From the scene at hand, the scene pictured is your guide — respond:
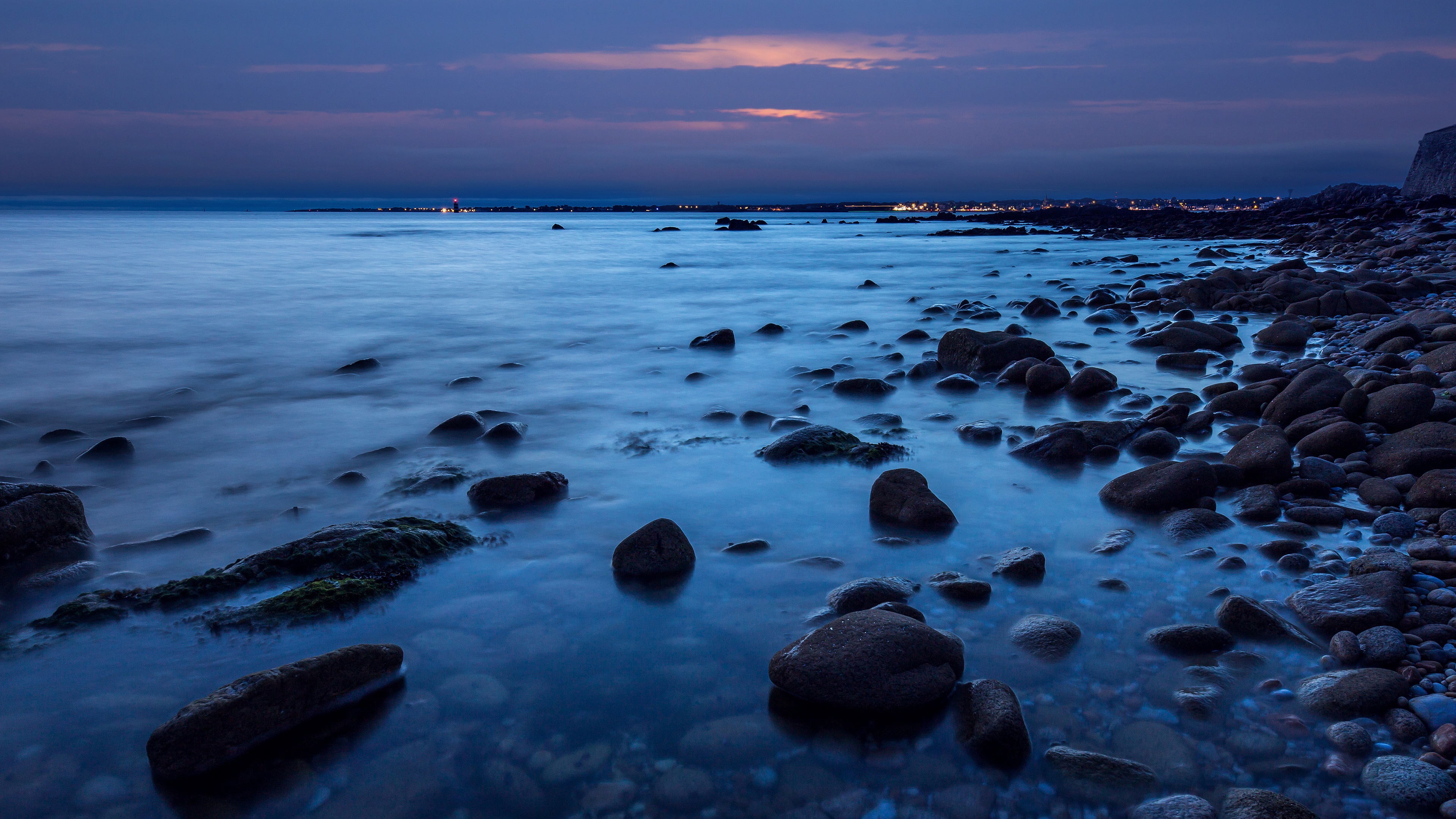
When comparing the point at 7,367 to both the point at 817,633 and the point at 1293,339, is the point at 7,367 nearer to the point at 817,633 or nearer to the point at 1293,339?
the point at 817,633

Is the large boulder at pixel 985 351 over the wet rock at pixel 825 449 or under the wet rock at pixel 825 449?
over

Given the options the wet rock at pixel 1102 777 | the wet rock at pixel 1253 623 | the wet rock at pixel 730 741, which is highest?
the wet rock at pixel 1253 623

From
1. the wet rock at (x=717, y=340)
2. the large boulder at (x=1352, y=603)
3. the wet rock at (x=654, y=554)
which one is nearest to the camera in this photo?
the large boulder at (x=1352, y=603)

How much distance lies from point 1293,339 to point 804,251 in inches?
1182

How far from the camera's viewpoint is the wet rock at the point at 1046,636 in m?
3.00

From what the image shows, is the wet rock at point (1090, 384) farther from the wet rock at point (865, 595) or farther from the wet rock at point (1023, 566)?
the wet rock at point (865, 595)

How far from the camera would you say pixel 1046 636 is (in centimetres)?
307

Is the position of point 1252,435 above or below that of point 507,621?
above

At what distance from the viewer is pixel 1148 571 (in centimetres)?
367

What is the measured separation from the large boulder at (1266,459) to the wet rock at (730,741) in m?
3.68

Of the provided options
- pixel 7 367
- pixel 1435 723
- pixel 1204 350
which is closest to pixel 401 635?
pixel 1435 723

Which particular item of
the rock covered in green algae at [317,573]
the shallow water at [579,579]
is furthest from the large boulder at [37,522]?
the rock covered in green algae at [317,573]

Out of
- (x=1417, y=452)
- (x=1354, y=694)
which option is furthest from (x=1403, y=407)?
(x=1354, y=694)

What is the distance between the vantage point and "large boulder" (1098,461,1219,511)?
435 centimetres
